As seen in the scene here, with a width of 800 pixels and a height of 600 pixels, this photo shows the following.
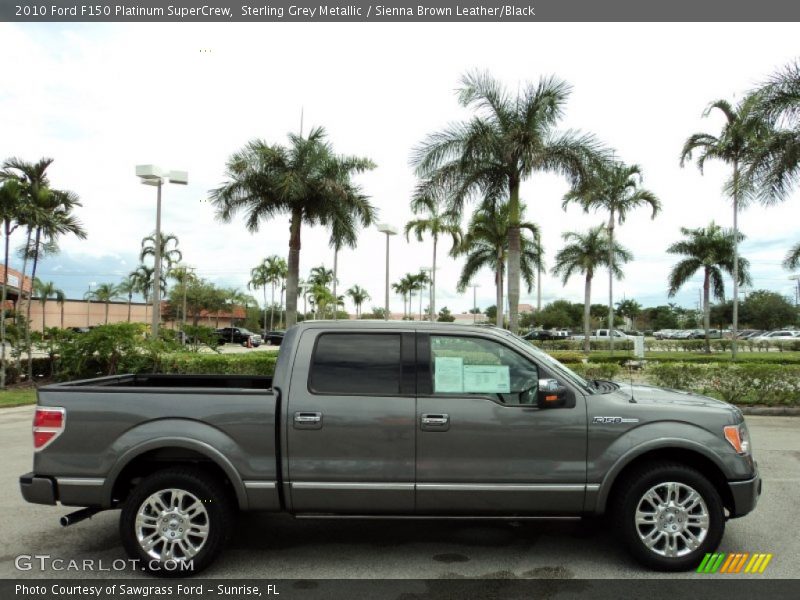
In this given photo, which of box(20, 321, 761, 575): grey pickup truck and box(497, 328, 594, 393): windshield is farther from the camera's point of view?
box(497, 328, 594, 393): windshield

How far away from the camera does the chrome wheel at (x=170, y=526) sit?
418cm

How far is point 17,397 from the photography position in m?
15.5

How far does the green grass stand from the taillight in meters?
12.2

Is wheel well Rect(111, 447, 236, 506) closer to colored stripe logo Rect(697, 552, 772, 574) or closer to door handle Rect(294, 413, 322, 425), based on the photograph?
door handle Rect(294, 413, 322, 425)

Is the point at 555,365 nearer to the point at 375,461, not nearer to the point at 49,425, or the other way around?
the point at 375,461

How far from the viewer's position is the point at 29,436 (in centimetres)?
1023

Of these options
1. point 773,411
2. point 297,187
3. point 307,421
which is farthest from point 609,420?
point 297,187

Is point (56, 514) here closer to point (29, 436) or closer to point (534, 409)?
point (534, 409)

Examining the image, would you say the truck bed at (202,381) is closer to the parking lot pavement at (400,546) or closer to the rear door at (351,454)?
the parking lot pavement at (400,546)

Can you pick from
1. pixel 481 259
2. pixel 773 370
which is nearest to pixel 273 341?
pixel 481 259

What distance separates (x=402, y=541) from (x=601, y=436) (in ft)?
6.11

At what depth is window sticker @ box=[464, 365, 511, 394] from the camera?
4410 mm

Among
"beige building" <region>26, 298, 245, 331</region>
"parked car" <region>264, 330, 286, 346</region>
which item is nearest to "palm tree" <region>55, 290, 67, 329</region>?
"beige building" <region>26, 298, 245, 331</region>

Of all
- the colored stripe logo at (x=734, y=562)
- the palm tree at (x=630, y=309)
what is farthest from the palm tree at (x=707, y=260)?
the palm tree at (x=630, y=309)
